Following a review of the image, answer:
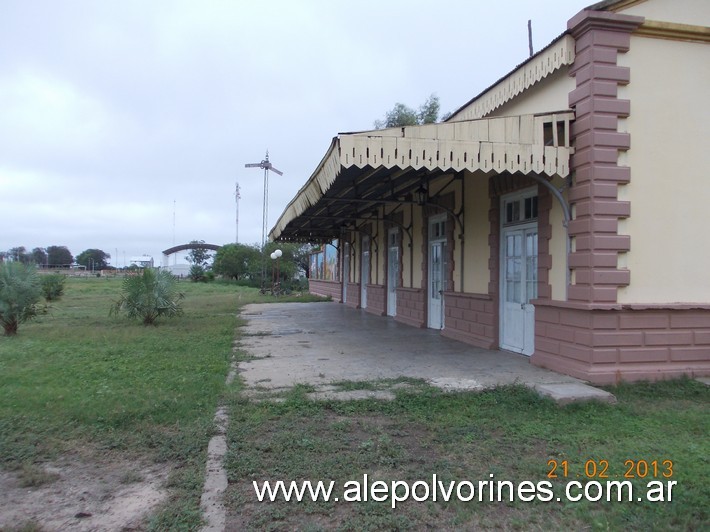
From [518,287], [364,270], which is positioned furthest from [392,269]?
[518,287]

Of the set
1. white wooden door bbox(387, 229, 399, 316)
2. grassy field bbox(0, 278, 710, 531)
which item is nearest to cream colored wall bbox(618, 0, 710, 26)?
grassy field bbox(0, 278, 710, 531)

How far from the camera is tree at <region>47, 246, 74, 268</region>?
100438mm

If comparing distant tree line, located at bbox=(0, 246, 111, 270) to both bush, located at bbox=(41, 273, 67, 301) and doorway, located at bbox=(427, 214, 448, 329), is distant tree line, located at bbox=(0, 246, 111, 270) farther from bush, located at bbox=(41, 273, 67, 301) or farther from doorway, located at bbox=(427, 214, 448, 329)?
doorway, located at bbox=(427, 214, 448, 329)

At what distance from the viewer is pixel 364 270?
2091 centimetres

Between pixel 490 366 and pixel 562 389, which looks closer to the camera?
pixel 562 389

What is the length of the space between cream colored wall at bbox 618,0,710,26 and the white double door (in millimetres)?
3244

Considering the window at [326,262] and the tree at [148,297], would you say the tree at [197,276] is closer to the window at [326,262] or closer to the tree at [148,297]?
the window at [326,262]

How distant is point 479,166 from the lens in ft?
22.5

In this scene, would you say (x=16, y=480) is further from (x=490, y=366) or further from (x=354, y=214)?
(x=354, y=214)

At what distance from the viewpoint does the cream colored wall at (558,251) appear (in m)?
7.52

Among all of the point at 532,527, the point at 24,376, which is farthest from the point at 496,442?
the point at 24,376

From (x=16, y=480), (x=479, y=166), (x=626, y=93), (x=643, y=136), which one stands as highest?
(x=626, y=93)

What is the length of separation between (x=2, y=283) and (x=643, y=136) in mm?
12731

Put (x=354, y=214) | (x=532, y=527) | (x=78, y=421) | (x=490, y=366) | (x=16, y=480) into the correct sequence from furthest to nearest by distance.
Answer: (x=354, y=214), (x=490, y=366), (x=78, y=421), (x=16, y=480), (x=532, y=527)
